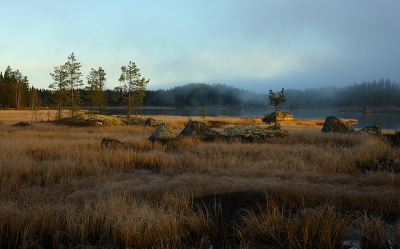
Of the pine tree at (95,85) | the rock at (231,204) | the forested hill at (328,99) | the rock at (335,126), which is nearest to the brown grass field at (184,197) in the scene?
the rock at (231,204)

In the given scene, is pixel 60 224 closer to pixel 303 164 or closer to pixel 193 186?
pixel 193 186

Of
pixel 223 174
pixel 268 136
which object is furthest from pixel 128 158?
pixel 268 136

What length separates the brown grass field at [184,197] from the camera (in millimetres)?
4188

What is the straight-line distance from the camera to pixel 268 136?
16.4 metres

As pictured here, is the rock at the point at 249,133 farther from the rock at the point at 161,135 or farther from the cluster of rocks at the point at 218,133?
the rock at the point at 161,135

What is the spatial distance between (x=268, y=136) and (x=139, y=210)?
1246cm

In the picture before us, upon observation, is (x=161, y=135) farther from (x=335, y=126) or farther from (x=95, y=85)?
(x=95, y=85)

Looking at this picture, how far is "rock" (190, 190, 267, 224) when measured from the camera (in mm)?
4930

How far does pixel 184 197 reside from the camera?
17.7 feet

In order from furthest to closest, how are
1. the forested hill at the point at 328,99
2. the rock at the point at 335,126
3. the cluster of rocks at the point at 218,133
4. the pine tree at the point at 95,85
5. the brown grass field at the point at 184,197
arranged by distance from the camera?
the forested hill at the point at 328,99
the pine tree at the point at 95,85
the rock at the point at 335,126
the cluster of rocks at the point at 218,133
the brown grass field at the point at 184,197

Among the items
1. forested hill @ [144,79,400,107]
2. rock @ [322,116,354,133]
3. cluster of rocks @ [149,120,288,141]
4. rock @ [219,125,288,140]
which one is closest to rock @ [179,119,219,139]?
cluster of rocks @ [149,120,288,141]

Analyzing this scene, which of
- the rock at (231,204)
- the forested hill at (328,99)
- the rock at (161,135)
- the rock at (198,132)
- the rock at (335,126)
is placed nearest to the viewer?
the rock at (231,204)

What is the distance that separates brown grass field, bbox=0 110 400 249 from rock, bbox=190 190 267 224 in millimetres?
200

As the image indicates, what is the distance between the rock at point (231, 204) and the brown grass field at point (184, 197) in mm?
200
